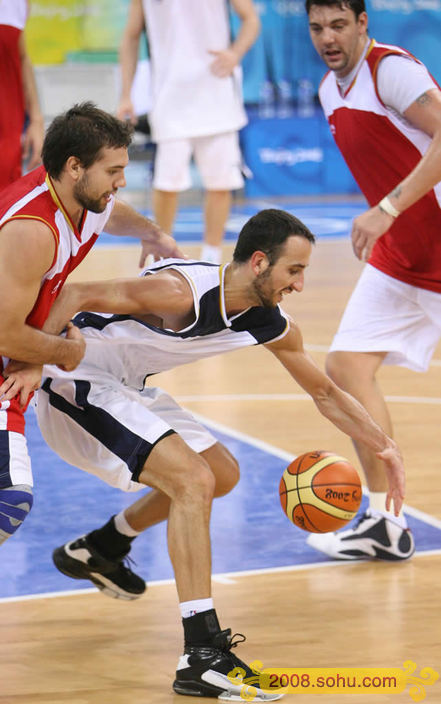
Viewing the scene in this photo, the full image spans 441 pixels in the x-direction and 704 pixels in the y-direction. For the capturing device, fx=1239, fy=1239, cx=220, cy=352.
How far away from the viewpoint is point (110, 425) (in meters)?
4.06

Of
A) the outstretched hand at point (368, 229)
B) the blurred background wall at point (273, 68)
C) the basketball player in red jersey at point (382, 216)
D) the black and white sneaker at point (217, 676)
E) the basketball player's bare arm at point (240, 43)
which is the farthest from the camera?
the blurred background wall at point (273, 68)

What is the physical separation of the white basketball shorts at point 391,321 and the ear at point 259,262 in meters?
1.23

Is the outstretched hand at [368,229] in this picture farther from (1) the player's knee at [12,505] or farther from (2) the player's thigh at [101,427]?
(1) the player's knee at [12,505]

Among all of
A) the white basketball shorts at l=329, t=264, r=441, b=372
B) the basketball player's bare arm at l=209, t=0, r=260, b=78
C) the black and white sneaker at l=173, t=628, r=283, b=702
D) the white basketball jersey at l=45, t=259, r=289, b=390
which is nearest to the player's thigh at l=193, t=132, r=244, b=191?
the basketball player's bare arm at l=209, t=0, r=260, b=78

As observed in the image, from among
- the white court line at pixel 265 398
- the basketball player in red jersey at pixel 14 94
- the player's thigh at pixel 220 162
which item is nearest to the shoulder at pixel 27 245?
the basketball player in red jersey at pixel 14 94

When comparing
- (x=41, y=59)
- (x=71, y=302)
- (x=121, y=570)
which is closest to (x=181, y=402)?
(x=121, y=570)

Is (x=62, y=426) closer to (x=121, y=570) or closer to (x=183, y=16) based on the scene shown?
(x=121, y=570)

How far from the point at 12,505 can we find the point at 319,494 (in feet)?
3.90

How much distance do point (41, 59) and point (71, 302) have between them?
15450 mm

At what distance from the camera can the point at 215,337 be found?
421 cm

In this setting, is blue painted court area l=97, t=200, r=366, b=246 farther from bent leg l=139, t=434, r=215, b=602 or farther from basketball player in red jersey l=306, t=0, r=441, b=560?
bent leg l=139, t=434, r=215, b=602

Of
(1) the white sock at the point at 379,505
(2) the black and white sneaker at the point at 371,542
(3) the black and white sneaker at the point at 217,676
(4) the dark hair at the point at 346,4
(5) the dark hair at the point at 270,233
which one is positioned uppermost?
(4) the dark hair at the point at 346,4

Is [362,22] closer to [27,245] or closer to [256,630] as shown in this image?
[27,245]

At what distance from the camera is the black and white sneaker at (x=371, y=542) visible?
4.87 m
